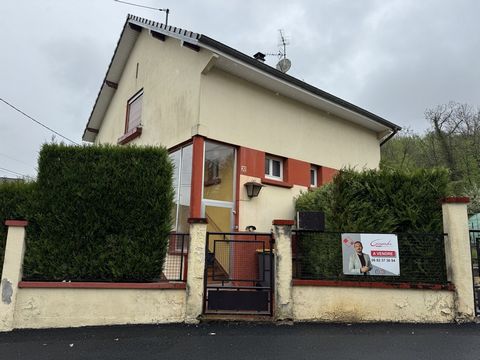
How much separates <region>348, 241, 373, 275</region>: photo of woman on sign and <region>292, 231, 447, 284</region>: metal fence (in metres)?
0.11

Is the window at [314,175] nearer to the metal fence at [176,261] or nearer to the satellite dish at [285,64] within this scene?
the satellite dish at [285,64]

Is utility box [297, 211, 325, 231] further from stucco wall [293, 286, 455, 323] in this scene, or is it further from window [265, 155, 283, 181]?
window [265, 155, 283, 181]

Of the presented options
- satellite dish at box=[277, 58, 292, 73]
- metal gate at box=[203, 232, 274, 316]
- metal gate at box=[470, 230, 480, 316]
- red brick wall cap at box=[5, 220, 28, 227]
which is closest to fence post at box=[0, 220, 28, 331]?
red brick wall cap at box=[5, 220, 28, 227]

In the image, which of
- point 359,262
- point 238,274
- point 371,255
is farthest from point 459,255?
point 238,274

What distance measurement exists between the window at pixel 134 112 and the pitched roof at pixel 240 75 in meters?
2.09

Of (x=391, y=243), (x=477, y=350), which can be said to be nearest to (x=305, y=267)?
(x=391, y=243)

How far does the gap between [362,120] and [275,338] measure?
367 inches

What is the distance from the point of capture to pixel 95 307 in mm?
5961

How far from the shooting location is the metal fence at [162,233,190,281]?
21.1ft

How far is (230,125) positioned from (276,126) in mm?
1749

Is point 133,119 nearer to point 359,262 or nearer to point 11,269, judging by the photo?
point 11,269

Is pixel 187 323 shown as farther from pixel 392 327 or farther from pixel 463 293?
pixel 463 293

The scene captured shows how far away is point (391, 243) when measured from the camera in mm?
6539

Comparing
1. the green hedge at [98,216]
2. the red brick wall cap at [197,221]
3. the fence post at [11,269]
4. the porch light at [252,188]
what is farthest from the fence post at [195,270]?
the porch light at [252,188]
